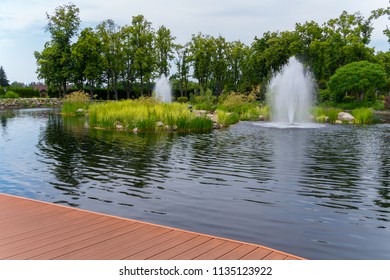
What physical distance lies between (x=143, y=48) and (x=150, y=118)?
3575 centimetres

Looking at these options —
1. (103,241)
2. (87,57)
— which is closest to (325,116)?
(103,241)

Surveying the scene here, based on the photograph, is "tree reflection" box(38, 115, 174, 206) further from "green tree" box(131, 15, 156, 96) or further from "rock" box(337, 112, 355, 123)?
"green tree" box(131, 15, 156, 96)

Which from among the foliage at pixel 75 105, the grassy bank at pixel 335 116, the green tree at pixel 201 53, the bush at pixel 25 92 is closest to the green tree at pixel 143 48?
the green tree at pixel 201 53

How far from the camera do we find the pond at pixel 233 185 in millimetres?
6238

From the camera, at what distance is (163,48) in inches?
2235

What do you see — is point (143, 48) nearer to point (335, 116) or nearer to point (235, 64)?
A: point (235, 64)

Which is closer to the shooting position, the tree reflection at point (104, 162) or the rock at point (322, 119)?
the tree reflection at point (104, 162)

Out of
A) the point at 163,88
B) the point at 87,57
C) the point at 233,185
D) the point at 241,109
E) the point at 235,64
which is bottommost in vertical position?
the point at 233,185

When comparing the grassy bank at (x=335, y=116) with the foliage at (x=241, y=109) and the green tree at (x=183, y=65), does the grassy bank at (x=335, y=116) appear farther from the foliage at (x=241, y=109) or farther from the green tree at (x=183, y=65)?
the green tree at (x=183, y=65)

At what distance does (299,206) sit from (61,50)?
172 ft

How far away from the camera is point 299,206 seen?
7547 millimetres

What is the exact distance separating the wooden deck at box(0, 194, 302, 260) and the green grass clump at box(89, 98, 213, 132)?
15265mm

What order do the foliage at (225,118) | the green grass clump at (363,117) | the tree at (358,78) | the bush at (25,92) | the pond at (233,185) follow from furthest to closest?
1. the bush at (25,92)
2. the tree at (358,78)
3. the green grass clump at (363,117)
4. the foliage at (225,118)
5. the pond at (233,185)

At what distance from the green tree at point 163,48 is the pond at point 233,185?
41.8m
